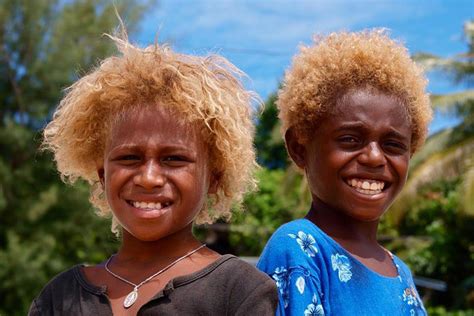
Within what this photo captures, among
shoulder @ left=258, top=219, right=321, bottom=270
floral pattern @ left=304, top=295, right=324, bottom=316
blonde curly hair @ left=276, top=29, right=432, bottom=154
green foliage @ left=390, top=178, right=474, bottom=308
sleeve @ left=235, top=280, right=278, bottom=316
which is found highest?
blonde curly hair @ left=276, top=29, right=432, bottom=154

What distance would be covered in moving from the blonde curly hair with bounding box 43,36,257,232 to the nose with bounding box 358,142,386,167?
0.35 meters

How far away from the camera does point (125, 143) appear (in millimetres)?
2270

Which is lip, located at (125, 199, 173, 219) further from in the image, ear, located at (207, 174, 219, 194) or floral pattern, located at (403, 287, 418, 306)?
floral pattern, located at (403, 287, 418, 306)

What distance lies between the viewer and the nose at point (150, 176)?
2211 mm

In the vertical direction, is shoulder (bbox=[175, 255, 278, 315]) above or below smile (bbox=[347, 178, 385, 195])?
below

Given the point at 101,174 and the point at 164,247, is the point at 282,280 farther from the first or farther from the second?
the point at 101,174

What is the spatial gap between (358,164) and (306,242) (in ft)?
0.99

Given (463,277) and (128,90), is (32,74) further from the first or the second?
(128,90)

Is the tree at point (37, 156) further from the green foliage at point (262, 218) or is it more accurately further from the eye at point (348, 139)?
the eye at point (348, 139)

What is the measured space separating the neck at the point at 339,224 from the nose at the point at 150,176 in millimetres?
602

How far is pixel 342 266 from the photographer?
2.39 meters

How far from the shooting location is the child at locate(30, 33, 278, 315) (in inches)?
86.0

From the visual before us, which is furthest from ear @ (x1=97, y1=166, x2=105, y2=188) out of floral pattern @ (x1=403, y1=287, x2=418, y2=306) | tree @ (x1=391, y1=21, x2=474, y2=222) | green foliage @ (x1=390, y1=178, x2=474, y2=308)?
green foliage @ (x1=390, y1=178, x2=474, y2=308)

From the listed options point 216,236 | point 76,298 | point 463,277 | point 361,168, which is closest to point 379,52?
point 361,168
